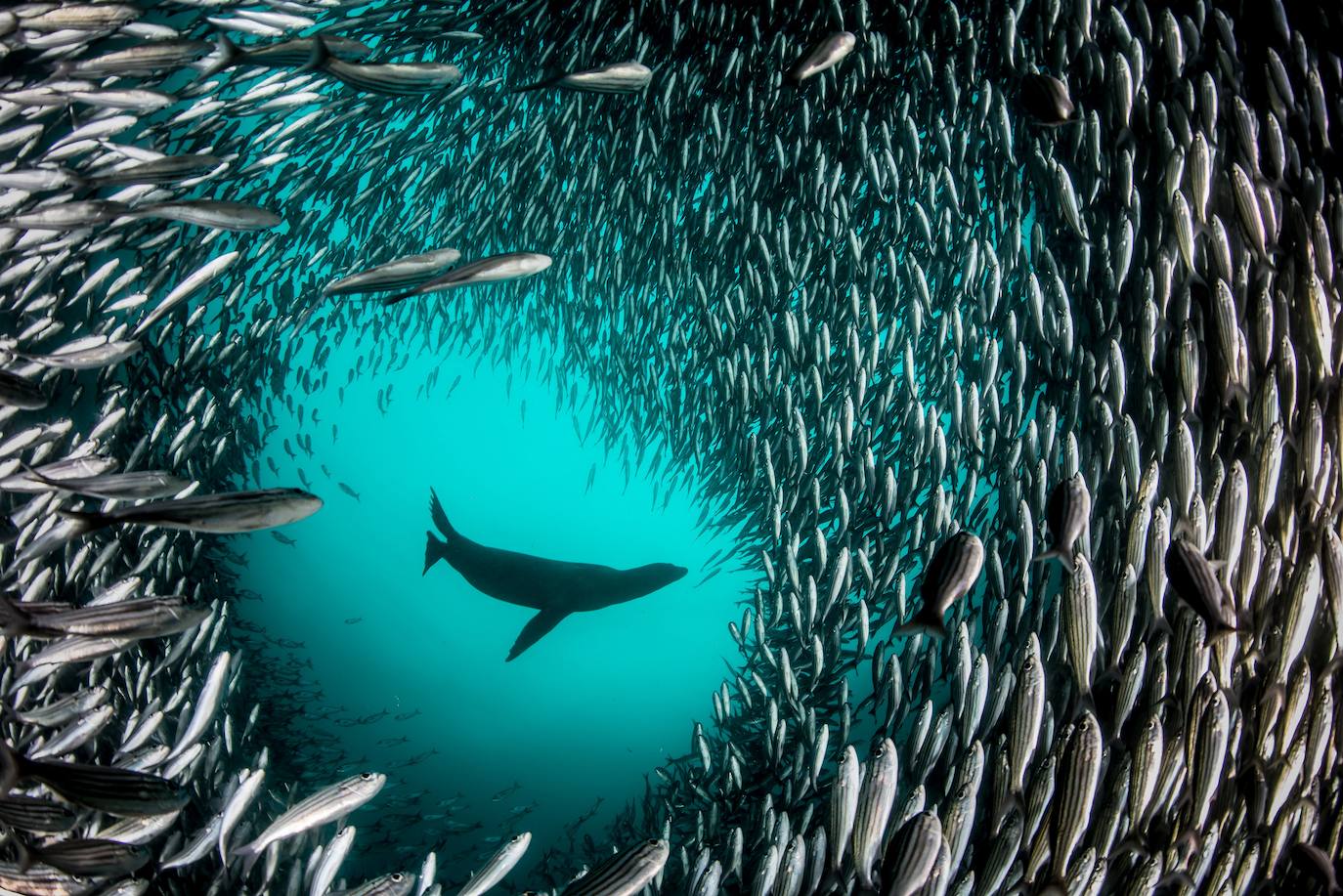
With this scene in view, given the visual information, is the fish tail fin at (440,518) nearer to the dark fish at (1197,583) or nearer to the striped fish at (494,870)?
Answer: the striped fish at (494,870)

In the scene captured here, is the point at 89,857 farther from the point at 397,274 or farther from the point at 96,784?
the point at 397,274

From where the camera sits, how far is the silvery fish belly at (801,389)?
261 centimetres

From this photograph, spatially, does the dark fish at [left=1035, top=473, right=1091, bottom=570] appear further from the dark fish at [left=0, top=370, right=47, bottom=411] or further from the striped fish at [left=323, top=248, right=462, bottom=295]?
the dark fish at [left=0, top=370, right=47, bottom=411]

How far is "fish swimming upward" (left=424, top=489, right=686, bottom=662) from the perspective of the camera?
896 cm

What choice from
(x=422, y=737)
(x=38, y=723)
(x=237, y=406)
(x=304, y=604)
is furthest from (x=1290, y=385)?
(x=304, y=604)

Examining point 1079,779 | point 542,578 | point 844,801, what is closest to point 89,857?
point 844,801

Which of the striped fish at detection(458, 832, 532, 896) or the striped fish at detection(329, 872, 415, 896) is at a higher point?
the striped fish at detection(458, 832, 532, 896)

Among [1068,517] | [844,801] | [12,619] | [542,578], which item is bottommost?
[542,578]

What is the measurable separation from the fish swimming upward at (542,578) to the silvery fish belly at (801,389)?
2176 millimetres

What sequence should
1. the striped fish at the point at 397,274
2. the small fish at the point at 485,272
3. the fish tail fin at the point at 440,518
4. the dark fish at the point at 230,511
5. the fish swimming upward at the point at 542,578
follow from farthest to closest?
the fish tail fin at the point at 440,518
the fish swimming upward at the point at 542,578
the striped fish at the point at 397,274
the small fish at the point at 485,272
the dark fish at the point at 230,511

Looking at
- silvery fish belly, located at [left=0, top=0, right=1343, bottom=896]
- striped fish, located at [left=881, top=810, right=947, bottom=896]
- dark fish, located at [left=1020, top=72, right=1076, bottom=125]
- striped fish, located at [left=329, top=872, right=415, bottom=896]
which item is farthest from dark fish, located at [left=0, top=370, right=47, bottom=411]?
dark fish, located at [left=1020, top=72, right=1076, bottom=125]

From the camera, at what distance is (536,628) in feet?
28.5

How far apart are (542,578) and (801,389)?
17.6ft

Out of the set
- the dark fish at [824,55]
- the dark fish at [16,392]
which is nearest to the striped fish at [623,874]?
the dark fish at [16,392]
